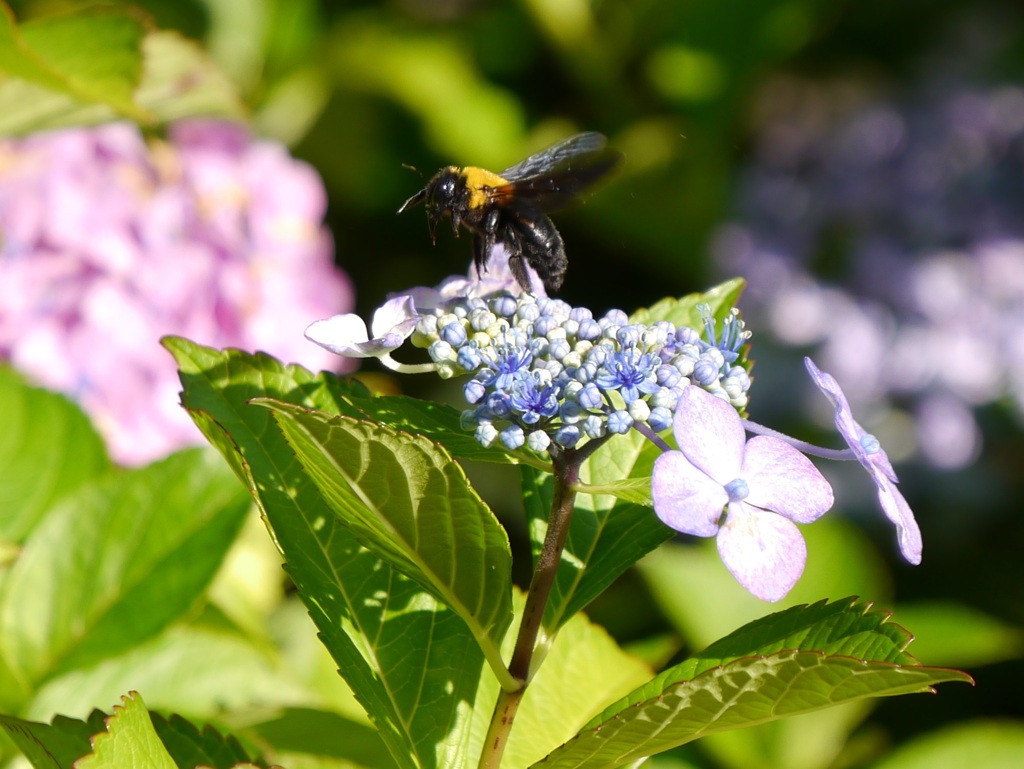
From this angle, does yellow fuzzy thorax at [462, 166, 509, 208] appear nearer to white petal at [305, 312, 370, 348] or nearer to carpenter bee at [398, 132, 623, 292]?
carpenter bee at [398, 132, 623, 292]

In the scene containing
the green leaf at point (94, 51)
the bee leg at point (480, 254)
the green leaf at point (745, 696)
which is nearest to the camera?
the green leaf at point (745, 696)

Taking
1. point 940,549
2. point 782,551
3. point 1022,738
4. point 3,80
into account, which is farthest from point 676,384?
point 940,549

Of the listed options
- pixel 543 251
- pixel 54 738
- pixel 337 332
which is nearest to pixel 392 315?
pixel 337 332

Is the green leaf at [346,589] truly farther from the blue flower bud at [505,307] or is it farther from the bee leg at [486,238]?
the bee leg at [486,238]

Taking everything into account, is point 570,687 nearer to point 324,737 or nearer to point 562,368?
point 324,737

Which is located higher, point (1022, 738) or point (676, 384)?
point (676, 384)

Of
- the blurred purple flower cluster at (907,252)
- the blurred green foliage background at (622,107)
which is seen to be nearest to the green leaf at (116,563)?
the blurred green foliage background at (622,107)

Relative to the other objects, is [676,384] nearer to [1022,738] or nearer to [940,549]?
[1022,738]
